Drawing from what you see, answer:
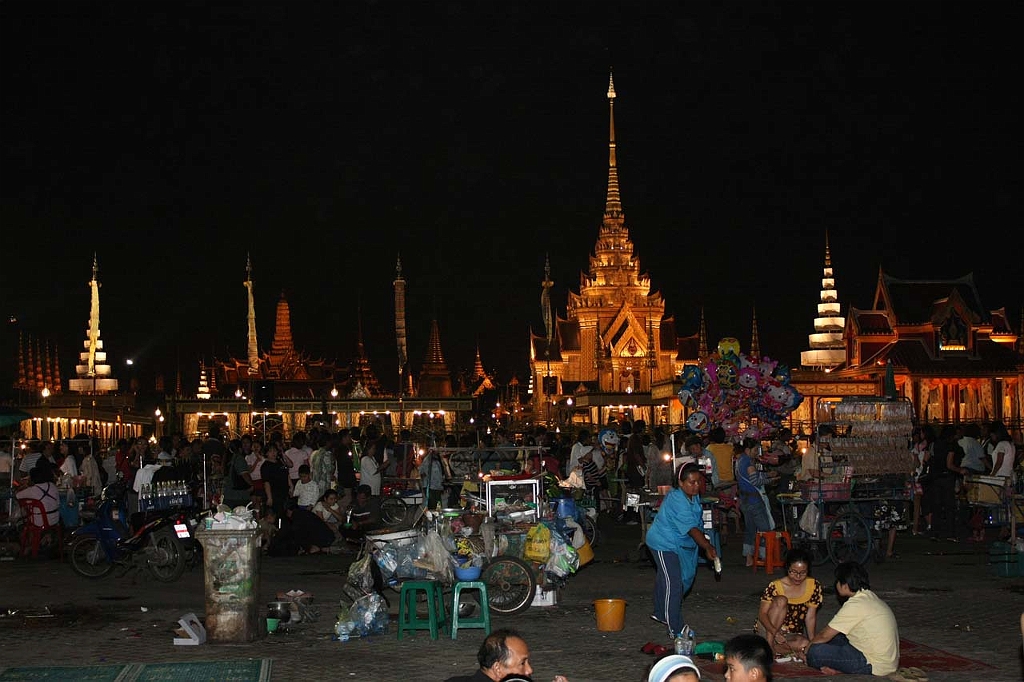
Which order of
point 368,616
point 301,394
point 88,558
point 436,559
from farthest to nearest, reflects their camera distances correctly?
point 301,394, point 88,558, point 436,559, point 368,616

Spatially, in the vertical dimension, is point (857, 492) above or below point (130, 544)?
above

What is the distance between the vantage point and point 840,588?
980cm

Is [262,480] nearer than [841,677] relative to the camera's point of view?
No

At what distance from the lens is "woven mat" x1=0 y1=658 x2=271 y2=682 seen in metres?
9.59

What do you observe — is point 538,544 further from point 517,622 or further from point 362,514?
point 362,514

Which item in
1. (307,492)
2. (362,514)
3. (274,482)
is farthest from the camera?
(274,482)

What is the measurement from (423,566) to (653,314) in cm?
8997

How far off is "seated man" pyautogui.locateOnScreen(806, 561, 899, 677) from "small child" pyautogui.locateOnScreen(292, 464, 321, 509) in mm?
10128

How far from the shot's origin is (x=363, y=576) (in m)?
11.7

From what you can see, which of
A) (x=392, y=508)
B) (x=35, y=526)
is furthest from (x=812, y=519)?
(x=35, y=526)

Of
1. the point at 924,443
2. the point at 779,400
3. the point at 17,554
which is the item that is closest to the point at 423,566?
the point at 17,554

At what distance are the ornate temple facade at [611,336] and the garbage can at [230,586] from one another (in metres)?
79.7

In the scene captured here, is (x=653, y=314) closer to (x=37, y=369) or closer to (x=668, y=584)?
(x=37, y=369)

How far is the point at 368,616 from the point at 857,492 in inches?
279
